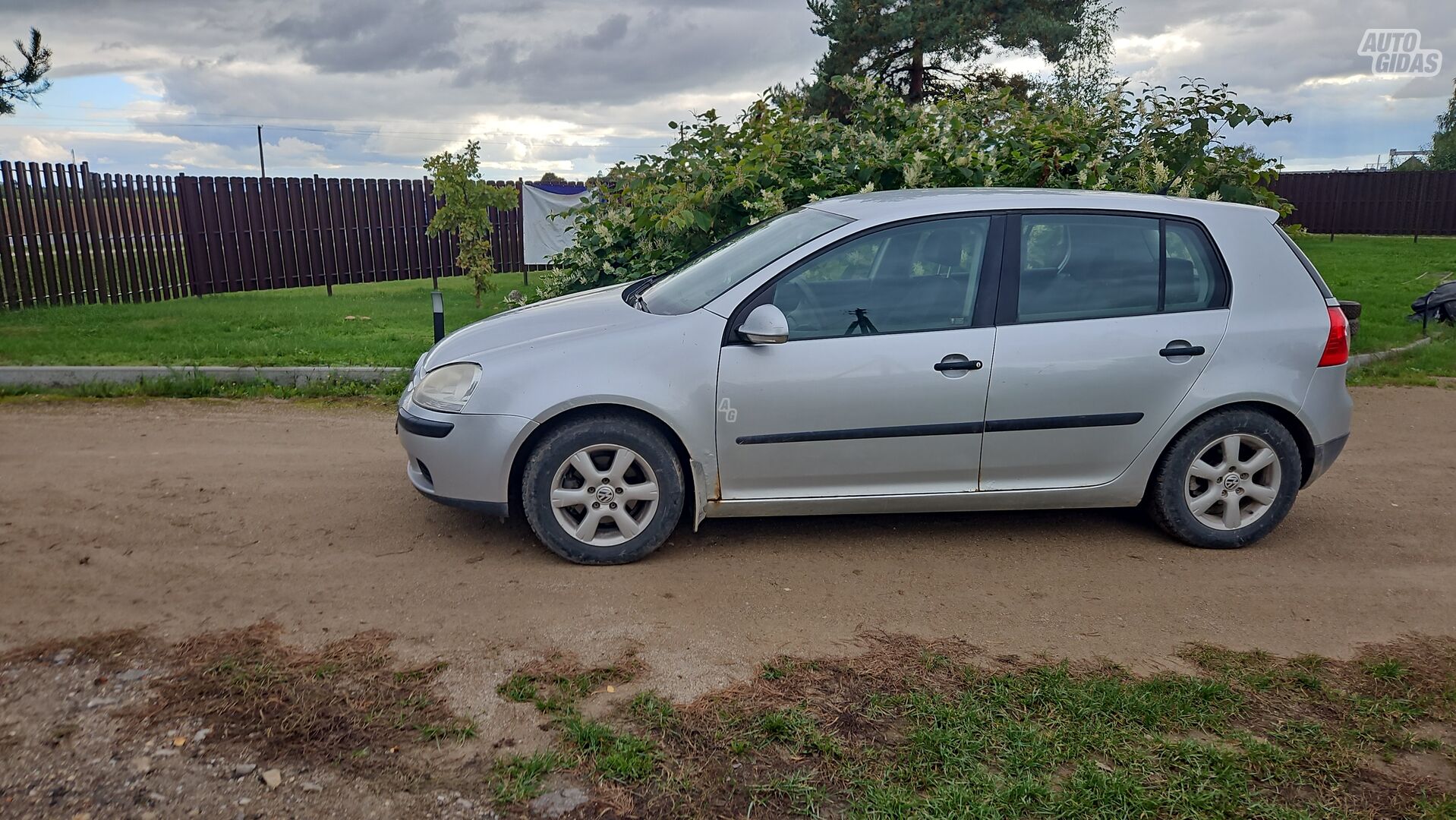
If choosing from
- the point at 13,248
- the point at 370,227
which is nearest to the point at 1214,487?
the point at 13,248

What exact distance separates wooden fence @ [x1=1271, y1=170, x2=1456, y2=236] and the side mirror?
28.6 m

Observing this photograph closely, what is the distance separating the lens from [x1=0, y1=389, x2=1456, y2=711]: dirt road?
13.0ft

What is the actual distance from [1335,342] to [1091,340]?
1.23 meters

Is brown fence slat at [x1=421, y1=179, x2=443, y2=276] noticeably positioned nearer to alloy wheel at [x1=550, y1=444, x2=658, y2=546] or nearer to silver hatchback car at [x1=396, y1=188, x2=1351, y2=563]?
silver hatchback car at [x1=396, y1=188, x2=1351, y2=563]

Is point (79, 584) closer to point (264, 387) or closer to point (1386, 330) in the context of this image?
point (264, 387)

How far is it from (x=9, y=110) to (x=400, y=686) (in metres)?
12.0

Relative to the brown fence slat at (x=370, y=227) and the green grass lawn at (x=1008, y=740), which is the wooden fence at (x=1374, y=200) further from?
the green grass lawn at (x=1008, y=740)

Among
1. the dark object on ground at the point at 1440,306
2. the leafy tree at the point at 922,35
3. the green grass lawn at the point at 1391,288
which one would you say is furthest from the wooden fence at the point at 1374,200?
the dark object on ground at the point at 1440,306

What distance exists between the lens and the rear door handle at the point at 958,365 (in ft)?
15.3

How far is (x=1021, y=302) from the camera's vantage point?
4.82 m

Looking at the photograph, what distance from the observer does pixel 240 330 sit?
36.2 feet

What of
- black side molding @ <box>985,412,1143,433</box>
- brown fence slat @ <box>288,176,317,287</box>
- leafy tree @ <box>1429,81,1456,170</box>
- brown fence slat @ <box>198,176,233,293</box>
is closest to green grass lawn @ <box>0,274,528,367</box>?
brown fence slat @ <box>198,176,233,293</box>

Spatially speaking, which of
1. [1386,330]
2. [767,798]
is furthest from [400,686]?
[1386,330]

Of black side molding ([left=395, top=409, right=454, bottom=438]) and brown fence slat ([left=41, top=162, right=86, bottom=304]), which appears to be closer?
black side molding ([left=395, top=409, right=454, bottom=438])
